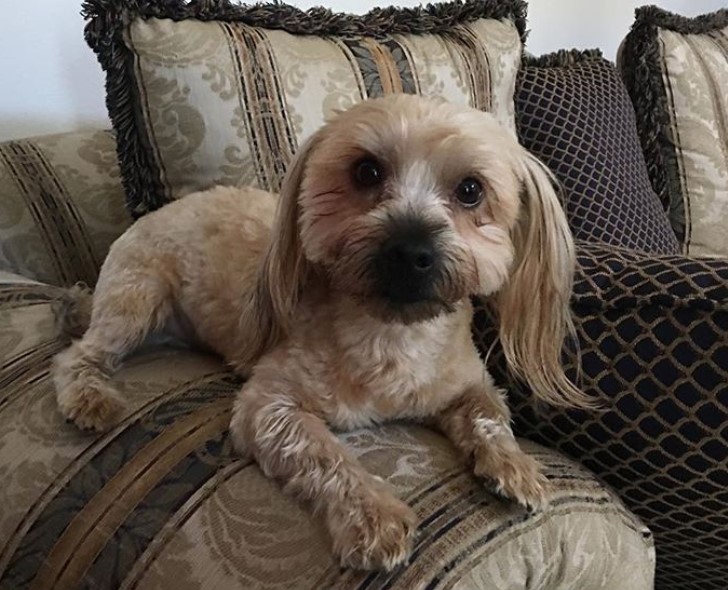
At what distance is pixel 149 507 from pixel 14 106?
1.02 metres

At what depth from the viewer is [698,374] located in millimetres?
819

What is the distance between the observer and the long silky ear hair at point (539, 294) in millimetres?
938

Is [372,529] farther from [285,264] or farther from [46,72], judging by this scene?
[46,72]

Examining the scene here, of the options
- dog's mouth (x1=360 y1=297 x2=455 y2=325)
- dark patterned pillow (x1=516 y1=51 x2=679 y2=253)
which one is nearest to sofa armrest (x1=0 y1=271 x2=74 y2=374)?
dog's mouth (x1=360 y1=297 x2=455 y2=325)

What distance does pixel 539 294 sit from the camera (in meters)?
0.97

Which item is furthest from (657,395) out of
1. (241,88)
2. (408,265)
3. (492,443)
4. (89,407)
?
(241,88)

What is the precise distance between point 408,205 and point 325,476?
30 centimetres

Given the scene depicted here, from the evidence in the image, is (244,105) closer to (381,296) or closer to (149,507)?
(381,296)

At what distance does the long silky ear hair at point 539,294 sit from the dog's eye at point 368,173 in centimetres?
17

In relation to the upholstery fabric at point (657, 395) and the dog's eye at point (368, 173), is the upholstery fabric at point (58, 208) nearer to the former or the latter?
the dog's eye at point (368, 173)

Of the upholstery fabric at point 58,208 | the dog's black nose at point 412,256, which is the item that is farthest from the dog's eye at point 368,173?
the upholstery fabric at point 58,208

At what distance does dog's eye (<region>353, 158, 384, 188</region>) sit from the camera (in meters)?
0.92

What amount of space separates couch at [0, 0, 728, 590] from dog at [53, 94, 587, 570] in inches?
1.1

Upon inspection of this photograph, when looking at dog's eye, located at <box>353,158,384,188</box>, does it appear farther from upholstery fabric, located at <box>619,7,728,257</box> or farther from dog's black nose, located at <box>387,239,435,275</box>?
upholstery fabric, located at <box>619,7,728,257</box>
